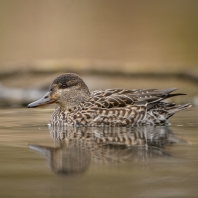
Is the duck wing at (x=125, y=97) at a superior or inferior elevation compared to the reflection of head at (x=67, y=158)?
superior

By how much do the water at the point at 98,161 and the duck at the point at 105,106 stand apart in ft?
0.89

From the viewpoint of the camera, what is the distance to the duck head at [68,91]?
8.98 metres

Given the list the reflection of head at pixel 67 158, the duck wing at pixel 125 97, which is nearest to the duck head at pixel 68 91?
the duck wing at pixel 125 97

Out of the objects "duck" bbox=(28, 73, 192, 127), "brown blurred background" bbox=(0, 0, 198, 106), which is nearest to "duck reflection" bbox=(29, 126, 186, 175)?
"duck" bbox=(28, 73, 192, 127)

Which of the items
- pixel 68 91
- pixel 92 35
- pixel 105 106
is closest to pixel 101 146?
pixel 105 106

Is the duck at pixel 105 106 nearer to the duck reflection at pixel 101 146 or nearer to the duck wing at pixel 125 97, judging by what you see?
the duck wing at pixel 125 97

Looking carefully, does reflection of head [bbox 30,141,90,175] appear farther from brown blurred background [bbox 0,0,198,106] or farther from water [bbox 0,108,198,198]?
brown blurred background [bbox 0,0,198,106]

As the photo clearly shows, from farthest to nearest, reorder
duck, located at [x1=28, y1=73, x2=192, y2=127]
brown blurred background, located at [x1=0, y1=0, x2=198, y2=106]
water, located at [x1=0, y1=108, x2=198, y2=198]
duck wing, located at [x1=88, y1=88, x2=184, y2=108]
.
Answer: brown blurred background, located at [x1=0, y1=0, x2=198, y2=106] < duck wing, located at [x1=88, y1=88, x2=184, y2=108] < duck, located at [x1=28, y1=73, x2=192, y2=127] < water, located at [x1=0, y1=108, x2=198, y2=198]

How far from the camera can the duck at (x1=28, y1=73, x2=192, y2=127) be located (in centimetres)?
866

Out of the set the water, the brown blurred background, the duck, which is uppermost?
the brown blurred background

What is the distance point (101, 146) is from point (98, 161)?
0.88 meters

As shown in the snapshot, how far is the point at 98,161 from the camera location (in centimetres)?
582

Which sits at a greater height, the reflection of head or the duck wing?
the duck wing

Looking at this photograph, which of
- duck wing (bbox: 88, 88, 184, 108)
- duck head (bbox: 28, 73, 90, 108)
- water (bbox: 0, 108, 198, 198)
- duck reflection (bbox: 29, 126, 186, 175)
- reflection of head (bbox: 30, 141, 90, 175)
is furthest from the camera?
duck head (bbox: 28, 73, 90, 108)
